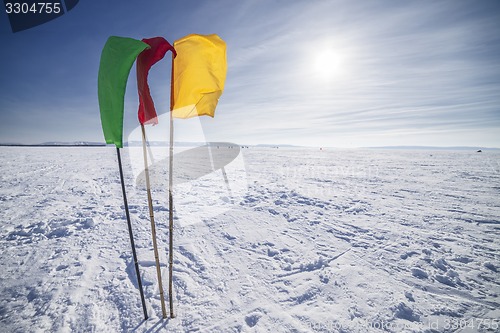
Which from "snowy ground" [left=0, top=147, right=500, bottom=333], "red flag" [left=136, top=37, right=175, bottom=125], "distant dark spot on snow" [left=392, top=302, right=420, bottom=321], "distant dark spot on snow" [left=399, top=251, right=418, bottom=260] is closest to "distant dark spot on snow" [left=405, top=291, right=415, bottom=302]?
"snowy ground" [left=0, top=147, right=500, bottom=333]

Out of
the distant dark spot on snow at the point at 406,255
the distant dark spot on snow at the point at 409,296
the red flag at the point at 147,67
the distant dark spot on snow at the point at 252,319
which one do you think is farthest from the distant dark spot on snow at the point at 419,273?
the red flag at the point at 147,67

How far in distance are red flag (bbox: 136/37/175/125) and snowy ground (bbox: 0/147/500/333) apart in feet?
8.19

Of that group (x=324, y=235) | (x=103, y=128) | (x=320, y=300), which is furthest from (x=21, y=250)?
(x=324, y=235)

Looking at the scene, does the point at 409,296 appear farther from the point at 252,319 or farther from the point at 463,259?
the point at 252,319

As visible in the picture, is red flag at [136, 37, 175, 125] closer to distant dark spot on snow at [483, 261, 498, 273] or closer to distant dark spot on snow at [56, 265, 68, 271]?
distant dark spot on snow at [56, 265, 68, 271]

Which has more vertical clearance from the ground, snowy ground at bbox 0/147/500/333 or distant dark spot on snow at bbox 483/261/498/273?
snowy ground at bbox 0/147/500/333

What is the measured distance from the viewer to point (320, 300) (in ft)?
10.3

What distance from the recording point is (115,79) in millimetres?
1948

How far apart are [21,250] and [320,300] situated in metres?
5.41

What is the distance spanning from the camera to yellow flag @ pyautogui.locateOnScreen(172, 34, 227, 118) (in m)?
2.29

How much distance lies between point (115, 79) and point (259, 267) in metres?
3.50

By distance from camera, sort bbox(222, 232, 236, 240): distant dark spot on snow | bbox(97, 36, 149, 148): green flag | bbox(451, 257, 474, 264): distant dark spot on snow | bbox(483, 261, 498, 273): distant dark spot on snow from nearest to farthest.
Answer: bbox(97, 36, 149, 148): green flag → bbox(483, 261, 498, 273): distant dark spot on snow → bbox(451, 257, 474, 264): distant dark spot on snow → bbox(222, 232, 236, 240): distant dark spot on snow

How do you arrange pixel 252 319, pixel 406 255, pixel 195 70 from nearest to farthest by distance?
1. pixel 195 70
2. pixel 252 319
3. pixel 406 255

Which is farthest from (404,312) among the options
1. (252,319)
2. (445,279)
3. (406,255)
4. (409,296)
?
(252,319)
